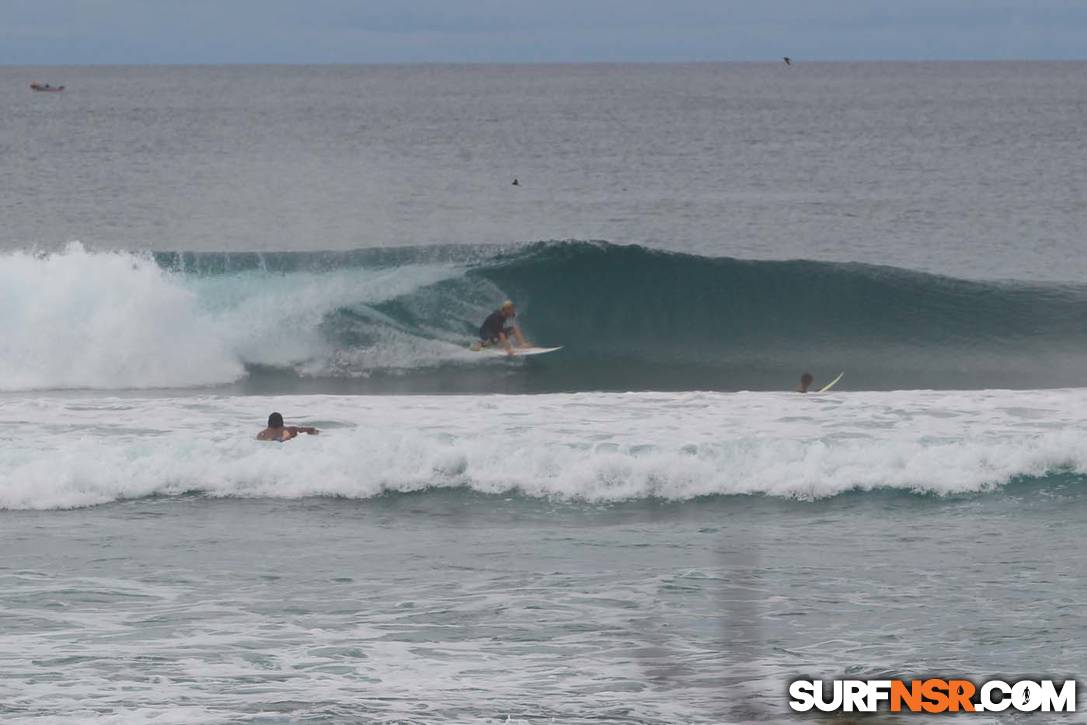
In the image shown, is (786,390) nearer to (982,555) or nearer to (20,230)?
(982,555)

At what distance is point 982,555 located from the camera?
41.3ft

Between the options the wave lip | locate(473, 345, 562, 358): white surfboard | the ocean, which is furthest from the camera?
locate(473, 345, 562, 358): white surfboard

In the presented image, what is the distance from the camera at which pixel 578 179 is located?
5191 cm

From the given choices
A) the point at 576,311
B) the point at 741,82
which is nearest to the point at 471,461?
the point at 576,311

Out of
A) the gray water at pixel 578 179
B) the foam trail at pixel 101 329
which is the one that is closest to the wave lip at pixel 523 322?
the foam trail at pixel 101 329

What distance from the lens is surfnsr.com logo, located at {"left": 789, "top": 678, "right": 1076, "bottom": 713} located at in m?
8.87

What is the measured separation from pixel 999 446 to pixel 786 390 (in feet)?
21.1

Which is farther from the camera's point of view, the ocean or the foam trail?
the foam trail

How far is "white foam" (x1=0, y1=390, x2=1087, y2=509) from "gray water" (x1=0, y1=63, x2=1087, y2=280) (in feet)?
47.8

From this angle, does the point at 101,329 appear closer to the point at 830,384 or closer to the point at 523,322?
the point at 523,322

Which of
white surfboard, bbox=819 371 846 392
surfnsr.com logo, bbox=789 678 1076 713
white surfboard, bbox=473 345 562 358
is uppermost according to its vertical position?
white surfboard, bbox=473 345 562 358

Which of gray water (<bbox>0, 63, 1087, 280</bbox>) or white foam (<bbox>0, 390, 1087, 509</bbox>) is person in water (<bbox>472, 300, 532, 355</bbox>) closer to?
white foam (<bbox>0, 390, 1087, 509</bbox>)

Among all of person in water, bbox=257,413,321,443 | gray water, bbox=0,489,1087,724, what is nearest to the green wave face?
person in water, bbox=257,413,321,443

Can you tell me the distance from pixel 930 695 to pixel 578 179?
43.6 m
